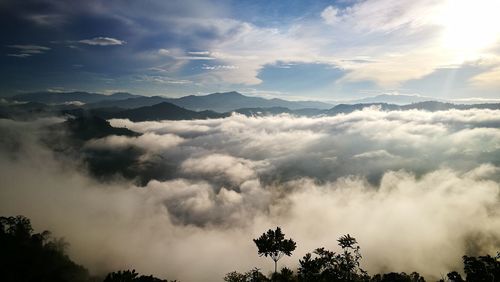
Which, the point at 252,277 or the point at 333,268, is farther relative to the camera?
the point at 252,277

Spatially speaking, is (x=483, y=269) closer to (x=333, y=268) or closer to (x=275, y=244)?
(x=333, y=268)

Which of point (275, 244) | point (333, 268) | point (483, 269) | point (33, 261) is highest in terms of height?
point (275, 244)

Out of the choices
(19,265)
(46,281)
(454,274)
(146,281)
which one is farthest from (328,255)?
(19,265)

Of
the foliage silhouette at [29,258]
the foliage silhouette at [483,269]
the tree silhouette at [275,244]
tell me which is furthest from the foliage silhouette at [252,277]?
the foliage silhouette at [483,269]

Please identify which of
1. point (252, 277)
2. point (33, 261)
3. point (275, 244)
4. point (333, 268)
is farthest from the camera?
point (33, 261)

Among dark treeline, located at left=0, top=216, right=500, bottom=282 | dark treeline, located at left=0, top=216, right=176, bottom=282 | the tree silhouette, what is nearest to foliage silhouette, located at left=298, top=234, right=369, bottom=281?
dark treeline, located at left=0, top=216, right=500, bottom=282

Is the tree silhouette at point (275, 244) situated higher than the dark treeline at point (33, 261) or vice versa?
the tree silhouette at point (275, 244)

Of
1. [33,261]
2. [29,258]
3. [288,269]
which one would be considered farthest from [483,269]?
[29,258]

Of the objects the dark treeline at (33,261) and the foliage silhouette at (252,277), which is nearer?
the dark treeline at (33,261)

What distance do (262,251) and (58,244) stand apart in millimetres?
97455

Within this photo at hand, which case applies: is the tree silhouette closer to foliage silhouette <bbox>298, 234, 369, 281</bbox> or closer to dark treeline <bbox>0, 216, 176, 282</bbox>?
foliage silhouette <bbox>298, 234, 369, 281</bbox>

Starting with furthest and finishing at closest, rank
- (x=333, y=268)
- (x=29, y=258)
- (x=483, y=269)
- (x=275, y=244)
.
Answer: (x=29, y=258) → (x=275, y=244) → (x=333, y=268) → (x=483, y=269)

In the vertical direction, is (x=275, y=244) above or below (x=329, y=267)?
above

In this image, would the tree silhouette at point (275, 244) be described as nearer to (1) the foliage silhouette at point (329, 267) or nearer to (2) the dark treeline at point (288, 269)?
(2) the dark treeline at point (288, 269)
